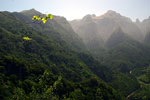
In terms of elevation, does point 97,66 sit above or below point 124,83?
above

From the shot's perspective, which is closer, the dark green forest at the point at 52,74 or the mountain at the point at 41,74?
the mountain at the point at 41,74

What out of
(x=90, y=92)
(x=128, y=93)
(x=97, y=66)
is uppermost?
(x=97, y=66)

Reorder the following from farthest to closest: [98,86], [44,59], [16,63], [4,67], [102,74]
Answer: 1. [102,74]
2. [44,59]
3. [98,86]
4. [16,63]
5. [4,67]

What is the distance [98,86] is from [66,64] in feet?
139

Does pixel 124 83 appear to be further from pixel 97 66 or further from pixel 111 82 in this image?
pixel 97 66

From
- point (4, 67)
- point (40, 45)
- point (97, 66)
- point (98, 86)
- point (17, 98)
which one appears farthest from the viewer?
point (97, 66)

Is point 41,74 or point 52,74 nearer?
point 41,74

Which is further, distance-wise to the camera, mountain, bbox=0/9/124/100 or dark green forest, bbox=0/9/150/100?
dark green forest, bbox=0/9/150/100

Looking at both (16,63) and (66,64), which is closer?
(16,63)

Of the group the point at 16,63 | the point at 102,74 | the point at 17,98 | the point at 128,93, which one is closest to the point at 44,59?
the point at 16,63

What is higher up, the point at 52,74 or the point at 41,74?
the point at 41,74

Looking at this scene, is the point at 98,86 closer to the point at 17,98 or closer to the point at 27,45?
the point at 17,98

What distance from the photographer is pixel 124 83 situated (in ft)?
378

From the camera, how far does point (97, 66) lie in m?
133
